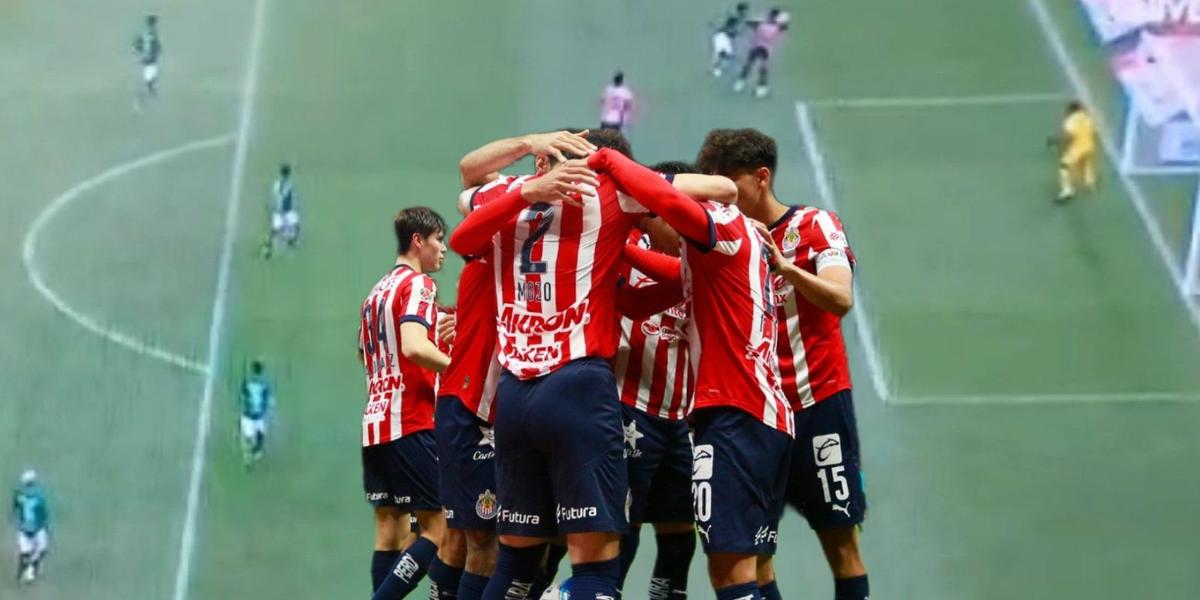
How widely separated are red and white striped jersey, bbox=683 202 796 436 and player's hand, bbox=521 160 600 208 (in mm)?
445

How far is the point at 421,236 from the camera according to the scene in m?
7.57

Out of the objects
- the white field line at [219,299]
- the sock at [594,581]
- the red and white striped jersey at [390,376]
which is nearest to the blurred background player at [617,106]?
the white field line at [219,299]

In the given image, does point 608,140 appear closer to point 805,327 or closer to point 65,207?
point 805,327

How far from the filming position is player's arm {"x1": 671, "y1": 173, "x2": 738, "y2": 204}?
5395 millimetres

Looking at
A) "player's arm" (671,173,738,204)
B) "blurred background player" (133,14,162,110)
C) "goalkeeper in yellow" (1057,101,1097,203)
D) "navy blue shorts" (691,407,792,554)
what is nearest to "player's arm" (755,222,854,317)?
"player's arm" (671,173,738,204)

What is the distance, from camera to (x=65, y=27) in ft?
58.3

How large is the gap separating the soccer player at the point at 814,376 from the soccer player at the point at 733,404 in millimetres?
442

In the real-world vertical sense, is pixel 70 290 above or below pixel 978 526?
above

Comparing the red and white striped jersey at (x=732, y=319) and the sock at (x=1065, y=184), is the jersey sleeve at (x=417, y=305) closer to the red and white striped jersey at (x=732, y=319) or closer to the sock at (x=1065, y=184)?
the red and white striped jersey at (x=732, y=319)

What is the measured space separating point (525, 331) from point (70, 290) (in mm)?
10189

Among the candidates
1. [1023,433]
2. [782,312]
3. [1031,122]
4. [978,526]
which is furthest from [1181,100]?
[782,312]

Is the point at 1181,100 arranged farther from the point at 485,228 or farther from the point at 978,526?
the point at 485,228

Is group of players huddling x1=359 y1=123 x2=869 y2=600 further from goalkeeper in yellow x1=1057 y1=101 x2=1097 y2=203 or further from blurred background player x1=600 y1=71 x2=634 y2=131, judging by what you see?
blurred background player x1=600 y1=71 x2=634 y2=131

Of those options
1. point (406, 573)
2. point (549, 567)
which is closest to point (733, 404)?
point (549, 567)
